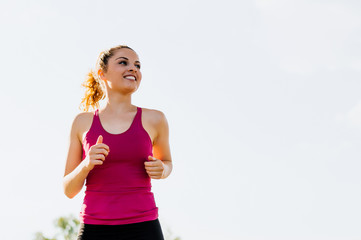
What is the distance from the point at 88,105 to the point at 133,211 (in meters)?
1.24

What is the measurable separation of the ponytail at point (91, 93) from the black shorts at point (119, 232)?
1.20m

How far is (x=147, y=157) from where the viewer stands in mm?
3875

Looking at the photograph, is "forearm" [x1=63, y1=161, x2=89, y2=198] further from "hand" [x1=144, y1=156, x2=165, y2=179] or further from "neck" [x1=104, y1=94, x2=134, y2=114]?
"neck" [x1=104, y1=94, x2=134, y2=114]

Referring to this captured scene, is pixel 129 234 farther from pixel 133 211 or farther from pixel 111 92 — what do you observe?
pixel 111 92

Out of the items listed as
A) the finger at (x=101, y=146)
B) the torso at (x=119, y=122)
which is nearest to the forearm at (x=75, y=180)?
the finger at (x=101, y=146)

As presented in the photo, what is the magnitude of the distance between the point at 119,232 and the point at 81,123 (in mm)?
920

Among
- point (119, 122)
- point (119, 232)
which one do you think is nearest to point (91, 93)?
point (119, 122)

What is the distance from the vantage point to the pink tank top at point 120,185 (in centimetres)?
370

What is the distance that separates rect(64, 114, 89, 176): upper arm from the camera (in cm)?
403

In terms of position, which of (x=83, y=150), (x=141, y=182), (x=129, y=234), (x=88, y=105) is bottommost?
(x=129, y=234)

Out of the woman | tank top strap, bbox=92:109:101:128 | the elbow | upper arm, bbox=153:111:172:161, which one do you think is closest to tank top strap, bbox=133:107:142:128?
the woman

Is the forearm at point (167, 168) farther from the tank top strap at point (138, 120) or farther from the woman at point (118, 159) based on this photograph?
the tank top strap at point (138, 120)

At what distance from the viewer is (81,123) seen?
4.09 meters

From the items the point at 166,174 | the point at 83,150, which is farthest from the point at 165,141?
the point at 83,150
